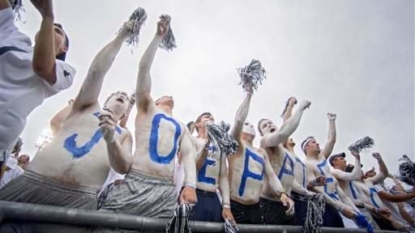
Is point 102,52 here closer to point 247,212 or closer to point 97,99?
point 97,99

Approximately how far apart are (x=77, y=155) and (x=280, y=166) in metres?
2.94

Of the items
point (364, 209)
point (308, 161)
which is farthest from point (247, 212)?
point (364, 209)

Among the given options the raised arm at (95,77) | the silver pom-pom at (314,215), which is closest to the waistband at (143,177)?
the raised arm at (95,77)

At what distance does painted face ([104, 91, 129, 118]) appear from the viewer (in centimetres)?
304

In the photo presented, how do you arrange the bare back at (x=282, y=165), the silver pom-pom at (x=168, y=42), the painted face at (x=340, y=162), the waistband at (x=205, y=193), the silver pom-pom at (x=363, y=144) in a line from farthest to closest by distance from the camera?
the painted face at (x=340, y=162)
the silver pom-pom at (x=363, y=144)
the bare back at (x=282, y=165)
the waistband at (x=205, y=193)
the silver pom-pom at (x=168, y=42)

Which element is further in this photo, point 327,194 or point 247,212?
point 327,194

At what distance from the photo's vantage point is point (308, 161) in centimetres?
561

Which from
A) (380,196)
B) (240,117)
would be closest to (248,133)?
(240,117)

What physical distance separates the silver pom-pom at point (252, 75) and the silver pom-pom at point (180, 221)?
1.93 meters

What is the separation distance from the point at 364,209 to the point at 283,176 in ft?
→ 9.05

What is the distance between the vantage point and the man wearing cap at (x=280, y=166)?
4.10m

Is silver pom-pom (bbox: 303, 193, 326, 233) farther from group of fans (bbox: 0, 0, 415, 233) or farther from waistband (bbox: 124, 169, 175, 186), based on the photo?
waistband (bbox: 124, 169, 175, 186)

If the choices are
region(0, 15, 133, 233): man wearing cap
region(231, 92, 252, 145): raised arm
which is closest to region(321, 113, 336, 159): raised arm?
region(231, 92, 252, 145): raised arm

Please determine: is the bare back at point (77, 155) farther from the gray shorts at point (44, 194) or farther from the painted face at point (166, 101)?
the painted face at point (166, 101)
